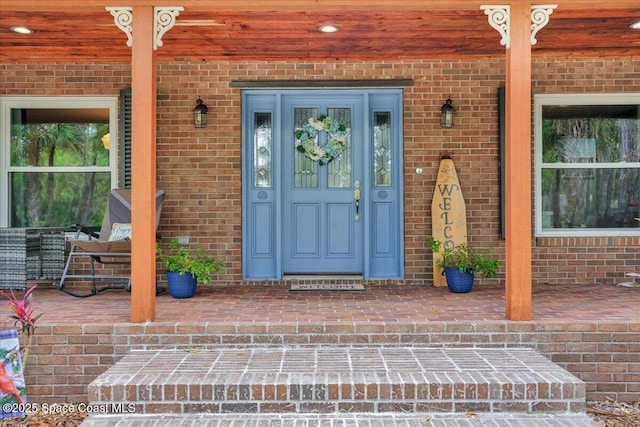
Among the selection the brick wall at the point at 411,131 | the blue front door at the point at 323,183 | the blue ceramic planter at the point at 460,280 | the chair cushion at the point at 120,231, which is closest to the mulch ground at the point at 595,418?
the blue ceramic planter at the point at 460,280

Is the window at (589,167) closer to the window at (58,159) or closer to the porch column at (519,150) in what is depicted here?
the porch column at (519,150)

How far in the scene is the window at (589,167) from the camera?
5754 mm

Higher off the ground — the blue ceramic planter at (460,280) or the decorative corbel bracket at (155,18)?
the decorative corbel bracket at (155,18)

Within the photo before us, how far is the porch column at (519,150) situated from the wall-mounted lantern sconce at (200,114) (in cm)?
302

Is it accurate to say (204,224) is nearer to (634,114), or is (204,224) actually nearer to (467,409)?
(467,409)

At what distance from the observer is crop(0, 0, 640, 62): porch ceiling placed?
152 inches

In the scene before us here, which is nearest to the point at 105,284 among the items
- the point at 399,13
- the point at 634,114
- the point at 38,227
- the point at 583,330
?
the point at 38,227

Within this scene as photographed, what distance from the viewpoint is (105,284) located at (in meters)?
5.66

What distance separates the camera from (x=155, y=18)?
3.86 metres

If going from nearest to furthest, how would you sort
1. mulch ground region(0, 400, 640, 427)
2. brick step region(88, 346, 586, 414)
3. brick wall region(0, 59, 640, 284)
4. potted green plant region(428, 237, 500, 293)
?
brick step region(88, 346, 586, 414)
mulch ground region(0, 400, 640, 427)
potted green plant region(428, 237, 500, 293)
brick wall region(0, 59, 640, 284)

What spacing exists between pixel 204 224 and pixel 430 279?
7.83 ft

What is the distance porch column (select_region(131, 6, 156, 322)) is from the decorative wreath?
213cm

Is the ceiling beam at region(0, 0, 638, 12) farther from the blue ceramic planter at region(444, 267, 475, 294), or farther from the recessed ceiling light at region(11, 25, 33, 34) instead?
the blue ceramic planter at region(444, 267, 475, 294)

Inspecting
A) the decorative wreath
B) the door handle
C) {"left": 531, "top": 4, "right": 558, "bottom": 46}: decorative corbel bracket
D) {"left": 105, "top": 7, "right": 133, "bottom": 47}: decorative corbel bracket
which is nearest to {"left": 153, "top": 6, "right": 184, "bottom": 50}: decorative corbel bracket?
{"left": 105, "top": 7, "right": 133, "bottom": 47}: decorative corbel bracket
